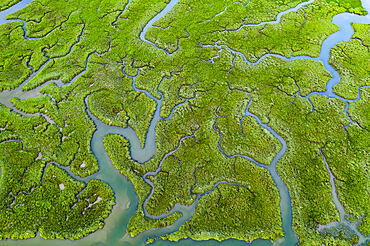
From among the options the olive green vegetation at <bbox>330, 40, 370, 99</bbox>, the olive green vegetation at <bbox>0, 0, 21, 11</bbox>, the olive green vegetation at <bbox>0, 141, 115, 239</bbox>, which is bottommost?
the olive green vegetation at <bbox>0, 141, 115, 239</bbox>

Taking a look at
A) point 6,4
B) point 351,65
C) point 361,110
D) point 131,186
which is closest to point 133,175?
point 131,186

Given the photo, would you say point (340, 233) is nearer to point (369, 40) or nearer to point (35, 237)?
point (35, 237)

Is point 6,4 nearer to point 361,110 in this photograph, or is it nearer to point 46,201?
point 46,201

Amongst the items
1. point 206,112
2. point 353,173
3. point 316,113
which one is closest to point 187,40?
point 206,112

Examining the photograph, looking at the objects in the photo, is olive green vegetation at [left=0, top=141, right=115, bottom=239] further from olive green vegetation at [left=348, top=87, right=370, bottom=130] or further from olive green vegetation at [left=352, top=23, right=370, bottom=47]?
olive green vegetation at [left=352, top=23, right=370, bottom=47]

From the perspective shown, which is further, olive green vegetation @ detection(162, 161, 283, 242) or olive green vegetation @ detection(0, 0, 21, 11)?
olive green vegetation @ detection(0, 0, 21, 11)

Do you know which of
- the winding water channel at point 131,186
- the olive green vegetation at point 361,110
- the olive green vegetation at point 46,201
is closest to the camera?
the winding water channel at point 131,186

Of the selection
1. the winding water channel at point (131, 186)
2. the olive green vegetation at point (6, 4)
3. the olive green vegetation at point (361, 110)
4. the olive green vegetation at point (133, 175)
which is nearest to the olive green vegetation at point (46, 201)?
the winding water channel at point (131, 186)

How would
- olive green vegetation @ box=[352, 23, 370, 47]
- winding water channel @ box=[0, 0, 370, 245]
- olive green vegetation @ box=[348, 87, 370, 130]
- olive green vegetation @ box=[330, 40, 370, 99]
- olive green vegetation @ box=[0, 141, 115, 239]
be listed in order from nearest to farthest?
winding water channel @ box=[0, 0, 370, 245]
olive green vegetation @ box=[0, 141, 115, 239]
olive green vegetation @ box=[348, 87, 370, 130]
olive green vegetation @ box=[330, 40, 370, 99]
olive green vegetation @ box=[352, 23, 370, 47]

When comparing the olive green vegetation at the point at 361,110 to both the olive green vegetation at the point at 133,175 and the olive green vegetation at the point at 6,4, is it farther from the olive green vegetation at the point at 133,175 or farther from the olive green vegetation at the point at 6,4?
the olive green vegetation at the point at 6,4

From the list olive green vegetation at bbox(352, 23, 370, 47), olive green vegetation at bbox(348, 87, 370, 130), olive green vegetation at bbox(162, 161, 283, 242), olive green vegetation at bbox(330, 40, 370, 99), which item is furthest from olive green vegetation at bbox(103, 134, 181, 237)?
olive green vegetation at bbox(352, 23, 370, 47)

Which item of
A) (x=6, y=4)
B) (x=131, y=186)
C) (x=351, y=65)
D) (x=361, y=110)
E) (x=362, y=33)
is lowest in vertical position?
(x=131, y=186)

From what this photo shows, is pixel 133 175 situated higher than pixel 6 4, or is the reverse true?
pixel 6 4
